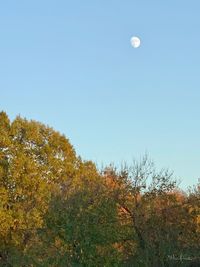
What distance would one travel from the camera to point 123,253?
36.4 meters

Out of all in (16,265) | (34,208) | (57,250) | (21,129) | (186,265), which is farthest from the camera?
(21,129)

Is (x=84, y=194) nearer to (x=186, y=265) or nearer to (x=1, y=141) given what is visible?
(x=186, y=265)

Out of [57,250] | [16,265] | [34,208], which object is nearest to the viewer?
[57,250]

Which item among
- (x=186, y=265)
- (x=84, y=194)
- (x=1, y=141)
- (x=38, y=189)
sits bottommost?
(x=186, y=265)

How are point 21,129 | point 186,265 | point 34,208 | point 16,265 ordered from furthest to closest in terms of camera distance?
point 21,129
point 34,208
point 16,265
point 186,265

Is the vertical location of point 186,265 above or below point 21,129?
below

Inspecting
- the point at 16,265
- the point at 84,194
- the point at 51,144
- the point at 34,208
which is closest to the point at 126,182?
the point at 84,194

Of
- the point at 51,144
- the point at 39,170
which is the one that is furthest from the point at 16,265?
the point at 51,144

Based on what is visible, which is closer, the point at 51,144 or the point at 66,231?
the point at 66,231

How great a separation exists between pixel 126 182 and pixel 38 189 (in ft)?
55.2

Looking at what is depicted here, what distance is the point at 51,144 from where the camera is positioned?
56.6 meters

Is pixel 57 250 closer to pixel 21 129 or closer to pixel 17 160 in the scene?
pixel 17 160

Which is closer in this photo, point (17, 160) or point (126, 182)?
point (126, 182)

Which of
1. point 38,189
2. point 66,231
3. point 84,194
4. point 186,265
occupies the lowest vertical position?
point 186,265
